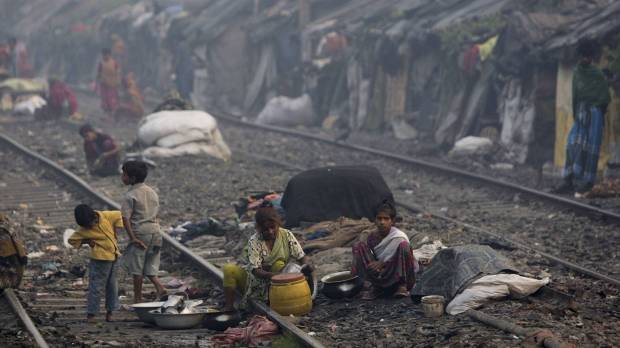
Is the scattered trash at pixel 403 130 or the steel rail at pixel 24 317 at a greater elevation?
the scattered trash at pixel 403 130

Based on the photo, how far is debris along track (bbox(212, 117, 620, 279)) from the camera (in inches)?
419

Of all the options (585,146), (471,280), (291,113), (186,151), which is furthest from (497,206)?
(291,113)

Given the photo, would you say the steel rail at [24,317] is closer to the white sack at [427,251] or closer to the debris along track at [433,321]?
the debris along track at [433,321]

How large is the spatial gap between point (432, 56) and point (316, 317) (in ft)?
43.6

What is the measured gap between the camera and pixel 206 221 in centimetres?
1180

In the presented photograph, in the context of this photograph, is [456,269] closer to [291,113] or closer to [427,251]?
[427,251]

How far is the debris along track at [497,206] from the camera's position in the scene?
1063 centimetres

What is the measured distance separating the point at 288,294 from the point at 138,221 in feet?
5.12

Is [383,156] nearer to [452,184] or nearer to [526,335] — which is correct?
[452,184]

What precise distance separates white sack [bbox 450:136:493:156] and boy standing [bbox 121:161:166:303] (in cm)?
934

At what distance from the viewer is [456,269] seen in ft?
26.0

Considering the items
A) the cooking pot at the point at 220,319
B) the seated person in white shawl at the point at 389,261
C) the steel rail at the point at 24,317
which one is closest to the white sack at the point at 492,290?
the seated person in white shawl at the point at 389,261

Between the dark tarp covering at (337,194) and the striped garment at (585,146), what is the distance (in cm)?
404

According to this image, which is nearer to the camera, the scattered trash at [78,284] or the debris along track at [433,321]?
the debris along track at [433,321]
